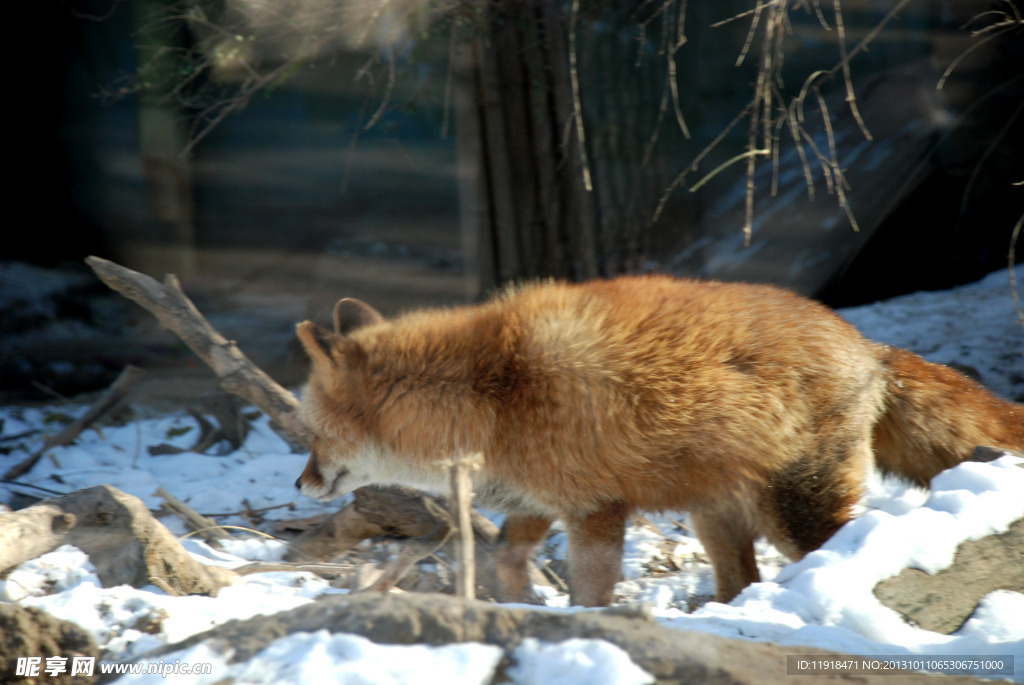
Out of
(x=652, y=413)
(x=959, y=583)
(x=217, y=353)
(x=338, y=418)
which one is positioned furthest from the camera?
(x=217, y=353)

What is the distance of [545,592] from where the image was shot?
3.51 metres

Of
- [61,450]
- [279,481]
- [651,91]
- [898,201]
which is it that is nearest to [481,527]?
[279,481]

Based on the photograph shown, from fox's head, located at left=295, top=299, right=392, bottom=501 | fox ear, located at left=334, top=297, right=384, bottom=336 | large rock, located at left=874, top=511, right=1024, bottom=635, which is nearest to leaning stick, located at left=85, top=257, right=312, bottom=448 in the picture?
fox's head, located at left=295, top=299, right=392, bottom=501

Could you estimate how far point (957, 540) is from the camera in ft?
8.75

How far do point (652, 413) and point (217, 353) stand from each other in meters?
2.34

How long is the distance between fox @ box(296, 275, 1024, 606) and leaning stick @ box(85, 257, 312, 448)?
27.9 inches

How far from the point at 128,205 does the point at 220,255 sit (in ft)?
3.17

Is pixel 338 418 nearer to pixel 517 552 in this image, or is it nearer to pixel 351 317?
pixel 351 317

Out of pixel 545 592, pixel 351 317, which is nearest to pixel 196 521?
pixel 351 317

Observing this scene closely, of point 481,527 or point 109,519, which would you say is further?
point 481,527

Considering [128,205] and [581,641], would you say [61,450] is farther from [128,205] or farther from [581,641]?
[581,641]

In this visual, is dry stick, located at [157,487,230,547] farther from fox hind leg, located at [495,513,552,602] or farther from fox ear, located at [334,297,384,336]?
fox hind leg, located at [495,513,552,602]

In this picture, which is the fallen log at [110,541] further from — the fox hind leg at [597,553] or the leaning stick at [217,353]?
the fox hind leg at [597,553]

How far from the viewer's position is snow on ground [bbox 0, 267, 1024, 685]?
1784mm
